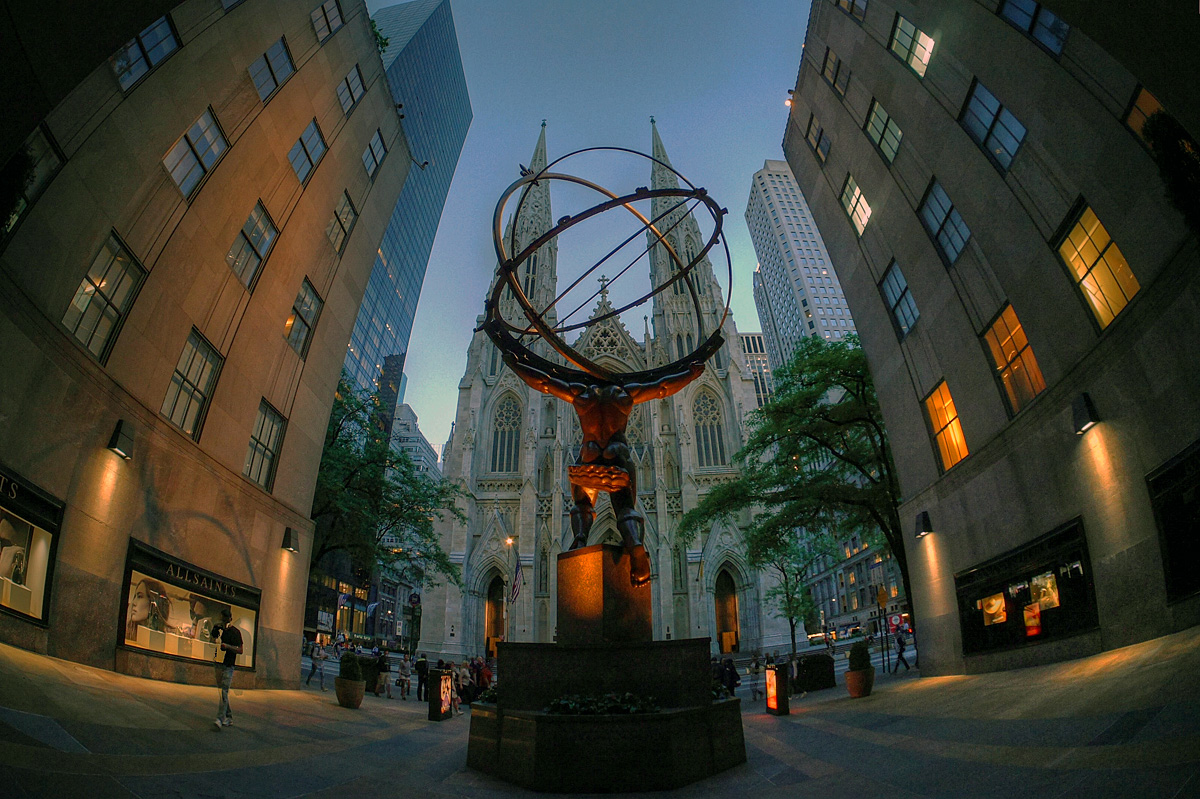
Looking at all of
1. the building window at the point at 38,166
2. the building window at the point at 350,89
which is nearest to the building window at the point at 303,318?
the building window at the point at 350,89

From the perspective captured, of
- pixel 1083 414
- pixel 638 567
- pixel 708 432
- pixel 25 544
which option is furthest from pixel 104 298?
pixel 708 432

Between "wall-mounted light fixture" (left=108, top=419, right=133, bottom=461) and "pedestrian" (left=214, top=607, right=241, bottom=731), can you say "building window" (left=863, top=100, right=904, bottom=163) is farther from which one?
"wall-mounted light fixture" (left=108, top=419, right=133, bottom=461)

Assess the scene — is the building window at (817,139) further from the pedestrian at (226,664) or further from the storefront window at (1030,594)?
the pedestrian at (226,664)

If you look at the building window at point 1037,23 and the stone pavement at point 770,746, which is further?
the building window at point 1037,23

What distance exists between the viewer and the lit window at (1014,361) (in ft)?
37.6

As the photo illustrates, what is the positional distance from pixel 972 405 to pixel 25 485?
17563 millimetres

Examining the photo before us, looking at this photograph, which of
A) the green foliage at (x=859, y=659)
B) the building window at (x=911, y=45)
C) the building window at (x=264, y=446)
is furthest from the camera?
the building window at (x=264, y=446)

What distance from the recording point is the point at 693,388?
164 ft

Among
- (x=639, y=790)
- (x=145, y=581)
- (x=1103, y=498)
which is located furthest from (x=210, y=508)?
(x=1103, y=498)

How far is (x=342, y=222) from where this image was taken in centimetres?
1861

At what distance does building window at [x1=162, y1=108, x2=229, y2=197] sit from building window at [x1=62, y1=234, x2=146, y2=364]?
85.6 inches

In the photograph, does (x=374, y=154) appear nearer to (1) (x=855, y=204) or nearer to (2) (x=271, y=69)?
(2) (x=271, y=69)

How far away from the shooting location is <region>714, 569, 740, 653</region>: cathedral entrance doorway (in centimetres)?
4322

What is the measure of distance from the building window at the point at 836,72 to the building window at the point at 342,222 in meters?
16.4
